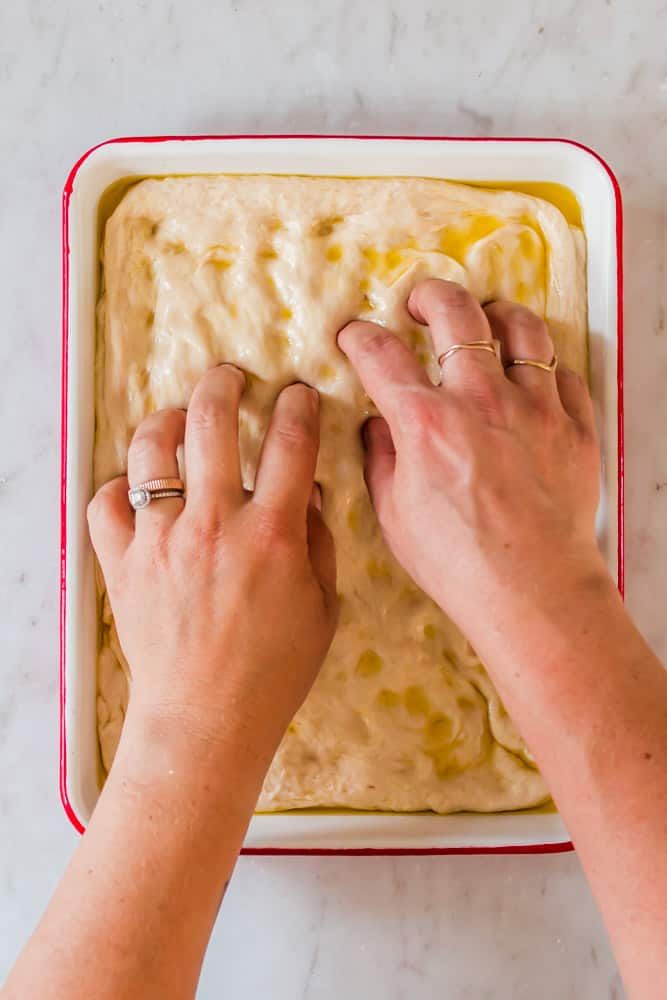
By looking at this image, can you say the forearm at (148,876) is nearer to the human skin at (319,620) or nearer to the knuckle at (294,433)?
the human skin at (319,620)

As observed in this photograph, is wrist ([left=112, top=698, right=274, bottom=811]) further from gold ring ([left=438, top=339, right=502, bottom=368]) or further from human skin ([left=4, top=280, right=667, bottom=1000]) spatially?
gold ring ([left=438, top=339, right=502, bottom=368])

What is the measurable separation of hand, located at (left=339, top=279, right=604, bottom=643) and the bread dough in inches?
1.3

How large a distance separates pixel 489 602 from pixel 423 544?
0.22 ft

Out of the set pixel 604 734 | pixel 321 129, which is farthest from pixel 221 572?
pixel 321 129

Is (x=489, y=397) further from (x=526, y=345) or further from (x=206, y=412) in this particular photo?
(x=206, y=412)

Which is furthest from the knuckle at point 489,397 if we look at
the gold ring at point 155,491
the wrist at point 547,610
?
the gold ring at point 155,491

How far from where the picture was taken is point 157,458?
0.68 meters

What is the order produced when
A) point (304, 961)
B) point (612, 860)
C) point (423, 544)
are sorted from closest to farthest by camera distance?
point (612, 860) < point (423, 544) < point (304, 961)

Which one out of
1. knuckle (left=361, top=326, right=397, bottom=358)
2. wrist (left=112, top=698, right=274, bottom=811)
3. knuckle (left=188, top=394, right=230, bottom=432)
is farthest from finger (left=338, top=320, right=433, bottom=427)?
wrist (left=112, top=698, right=274, bottom=811)

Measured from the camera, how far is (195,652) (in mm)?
609

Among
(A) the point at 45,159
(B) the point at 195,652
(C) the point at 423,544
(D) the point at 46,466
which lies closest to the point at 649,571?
(C) the point at 423,544

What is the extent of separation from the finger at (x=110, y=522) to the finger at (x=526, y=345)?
0.98 ft

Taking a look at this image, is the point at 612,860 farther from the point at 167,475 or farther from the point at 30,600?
the point at 30,600

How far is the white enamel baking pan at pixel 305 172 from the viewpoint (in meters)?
0.72
